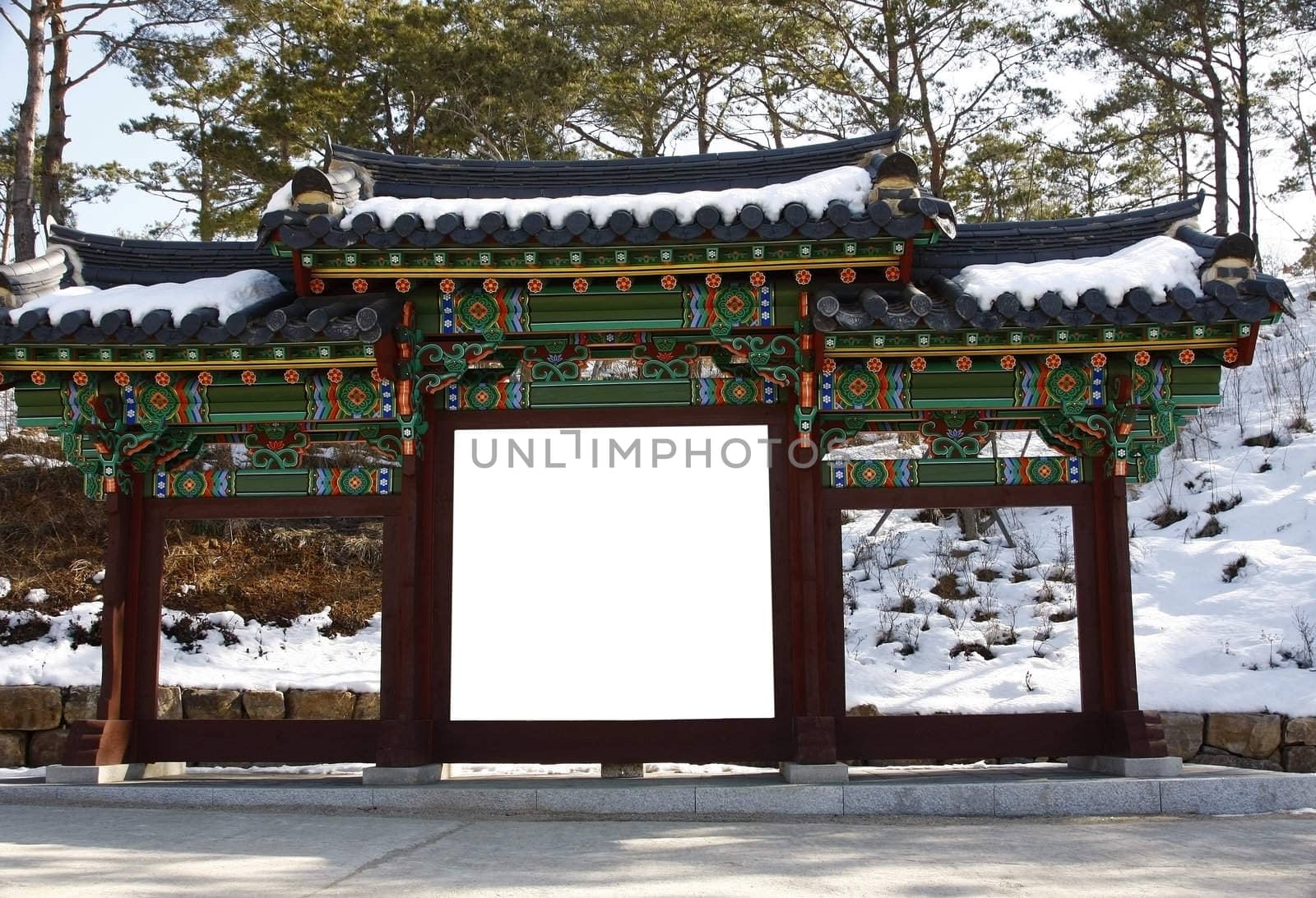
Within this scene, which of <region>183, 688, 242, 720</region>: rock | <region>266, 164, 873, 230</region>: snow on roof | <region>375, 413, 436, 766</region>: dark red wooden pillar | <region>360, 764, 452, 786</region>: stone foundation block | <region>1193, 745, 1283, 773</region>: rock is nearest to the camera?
<region>266, 164, 873, 230</region>: snow on roof

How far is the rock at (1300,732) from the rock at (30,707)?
1123 centimetres

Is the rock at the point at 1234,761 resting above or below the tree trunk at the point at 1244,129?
below

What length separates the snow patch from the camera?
701 cm

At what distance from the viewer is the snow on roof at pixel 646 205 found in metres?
7.01

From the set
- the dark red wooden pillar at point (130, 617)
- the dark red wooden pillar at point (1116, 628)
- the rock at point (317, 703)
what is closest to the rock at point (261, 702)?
the rock at point (317, 703)

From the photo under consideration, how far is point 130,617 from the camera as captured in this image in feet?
26.4

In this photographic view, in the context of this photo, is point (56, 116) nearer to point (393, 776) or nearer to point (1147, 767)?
point (393, 776)

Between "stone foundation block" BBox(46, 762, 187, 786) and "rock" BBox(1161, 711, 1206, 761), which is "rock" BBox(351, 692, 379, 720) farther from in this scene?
"rock" BBox(1161, 711, 1206, 761)

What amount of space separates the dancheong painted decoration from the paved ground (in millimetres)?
1154

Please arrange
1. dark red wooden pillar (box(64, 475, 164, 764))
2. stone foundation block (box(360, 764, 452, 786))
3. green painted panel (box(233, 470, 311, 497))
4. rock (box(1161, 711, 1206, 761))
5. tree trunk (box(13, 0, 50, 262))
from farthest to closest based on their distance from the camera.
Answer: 1. tree trunk (box(13, 0, 50, 262))
2. rock (box(1161, 711, 1206, 761))
3. green painted panel (box(233, 470, 311, 497))
4. dark red wooden pillar (box(64, 475, 164, 764))
5. stone foundation block (box(360, 764, 452, 786))

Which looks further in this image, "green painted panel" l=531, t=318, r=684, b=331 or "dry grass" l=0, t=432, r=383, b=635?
"dry grass" l=0, t=432, r=383, b=635

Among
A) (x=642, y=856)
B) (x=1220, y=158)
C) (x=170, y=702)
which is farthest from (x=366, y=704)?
(x=1220, y=158)

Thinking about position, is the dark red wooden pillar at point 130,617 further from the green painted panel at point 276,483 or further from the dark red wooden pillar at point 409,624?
the dark red wooden pillar at point 409,624

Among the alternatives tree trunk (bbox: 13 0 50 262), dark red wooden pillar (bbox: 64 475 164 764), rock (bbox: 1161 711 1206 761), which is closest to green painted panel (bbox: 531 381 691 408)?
dark red wooden pillar (bbox: 64 475 164 764)
